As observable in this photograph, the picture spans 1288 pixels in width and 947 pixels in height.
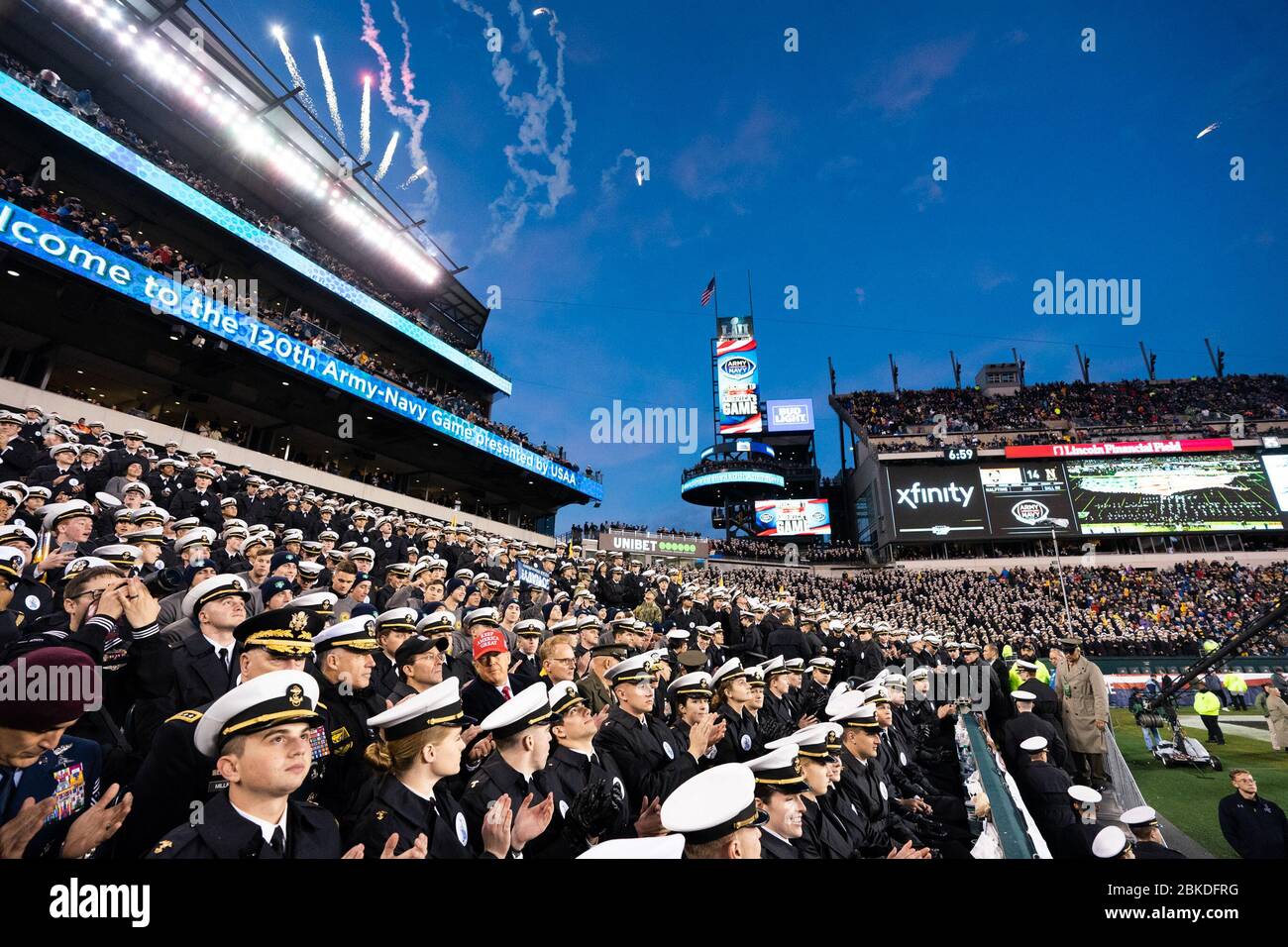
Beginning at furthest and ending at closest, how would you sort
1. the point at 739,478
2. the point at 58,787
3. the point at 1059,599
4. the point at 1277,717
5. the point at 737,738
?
the point at 739,478 → the point at 1059,599 → the point at 1277,717 → the point at 737,738 → the point at 58,787

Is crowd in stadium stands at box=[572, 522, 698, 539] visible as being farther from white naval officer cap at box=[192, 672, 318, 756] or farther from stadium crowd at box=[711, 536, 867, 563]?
white naval officer cap at box=[192, 672, 318, 756]

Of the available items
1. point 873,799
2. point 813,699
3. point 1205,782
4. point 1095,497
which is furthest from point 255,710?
point 1095,497

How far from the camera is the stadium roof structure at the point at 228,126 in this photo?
874 inches

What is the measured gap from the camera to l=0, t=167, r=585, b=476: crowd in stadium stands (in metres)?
17.3

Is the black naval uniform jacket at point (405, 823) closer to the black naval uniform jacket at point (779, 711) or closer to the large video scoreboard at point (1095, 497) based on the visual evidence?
the black naval uniform jacket at point (779, 711)

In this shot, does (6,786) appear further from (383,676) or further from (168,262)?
(168,262)

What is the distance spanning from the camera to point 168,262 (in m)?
20.1

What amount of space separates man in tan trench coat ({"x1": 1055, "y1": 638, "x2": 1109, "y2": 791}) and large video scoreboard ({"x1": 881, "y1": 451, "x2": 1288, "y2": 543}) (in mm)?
35344

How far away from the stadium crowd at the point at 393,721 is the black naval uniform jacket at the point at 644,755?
0.02 metres

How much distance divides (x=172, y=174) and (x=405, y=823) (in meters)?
28.5

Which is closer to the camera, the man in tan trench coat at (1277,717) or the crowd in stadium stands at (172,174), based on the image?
the man in tan trench coat at (1277,717)

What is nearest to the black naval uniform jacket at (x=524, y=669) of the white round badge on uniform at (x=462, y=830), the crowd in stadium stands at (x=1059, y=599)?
the white round badge on uniform at (x=462, y=830)

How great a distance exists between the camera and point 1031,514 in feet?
135
